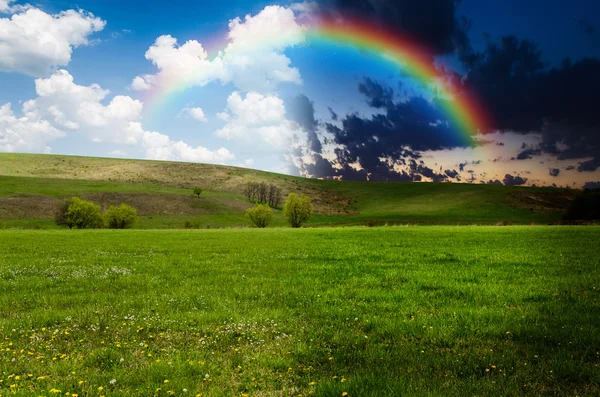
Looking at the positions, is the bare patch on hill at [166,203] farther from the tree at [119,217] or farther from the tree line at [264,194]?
the tree at [119,217]

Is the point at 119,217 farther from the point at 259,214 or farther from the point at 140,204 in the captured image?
the point at 140,204

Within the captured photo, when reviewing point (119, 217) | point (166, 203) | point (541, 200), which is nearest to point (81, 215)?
point (119, 217)

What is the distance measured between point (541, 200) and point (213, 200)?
12873 cm

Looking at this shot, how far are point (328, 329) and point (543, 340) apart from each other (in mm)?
4976

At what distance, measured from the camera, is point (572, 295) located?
12812 millimetres

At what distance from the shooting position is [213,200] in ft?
469

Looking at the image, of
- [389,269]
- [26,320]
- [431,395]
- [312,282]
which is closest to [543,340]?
[431,395]

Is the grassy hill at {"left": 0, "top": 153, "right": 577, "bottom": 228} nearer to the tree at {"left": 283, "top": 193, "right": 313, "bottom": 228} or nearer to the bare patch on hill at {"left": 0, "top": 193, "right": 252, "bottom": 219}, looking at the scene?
the bare patch on hill at {"left": 0, "top": 193, "right": 252, "bottom": 219}

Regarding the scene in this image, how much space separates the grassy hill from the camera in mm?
112812

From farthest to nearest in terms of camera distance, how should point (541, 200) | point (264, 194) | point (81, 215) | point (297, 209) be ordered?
point (264, 194) → point (541, 200) → point (297, 209) → point (81, 215)

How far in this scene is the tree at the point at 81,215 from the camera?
277ft

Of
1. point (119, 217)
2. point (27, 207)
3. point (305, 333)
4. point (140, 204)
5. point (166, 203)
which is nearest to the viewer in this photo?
point (305, 333)

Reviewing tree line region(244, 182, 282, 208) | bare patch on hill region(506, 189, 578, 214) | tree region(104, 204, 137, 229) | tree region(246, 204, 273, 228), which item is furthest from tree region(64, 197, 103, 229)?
bare patch on hill region(506, 189, 578, 214)

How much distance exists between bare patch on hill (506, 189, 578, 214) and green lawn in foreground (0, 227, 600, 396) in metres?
144
